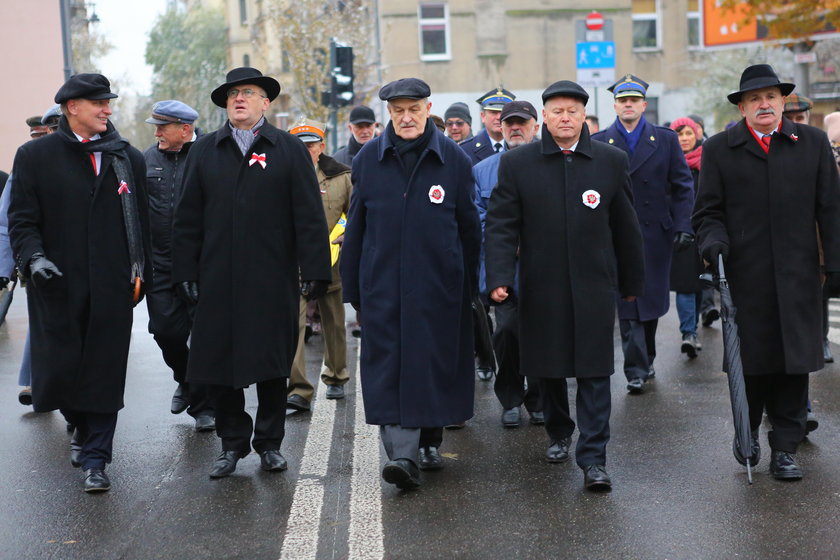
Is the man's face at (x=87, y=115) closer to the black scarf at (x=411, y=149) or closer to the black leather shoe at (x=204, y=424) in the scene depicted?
the black scarf at (x=411, y=149)

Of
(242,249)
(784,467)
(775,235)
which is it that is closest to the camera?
(784,467)

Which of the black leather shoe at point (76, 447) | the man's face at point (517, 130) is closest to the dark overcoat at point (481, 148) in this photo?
the man's face at point (517, 130)

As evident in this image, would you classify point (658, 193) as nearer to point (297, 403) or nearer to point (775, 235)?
point (775, 235)

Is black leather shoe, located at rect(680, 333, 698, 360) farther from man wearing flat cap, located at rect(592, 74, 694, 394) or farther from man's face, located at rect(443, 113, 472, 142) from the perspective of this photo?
man's face, located at rect(443, 113, 472, 142)

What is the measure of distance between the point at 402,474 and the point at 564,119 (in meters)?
2.01

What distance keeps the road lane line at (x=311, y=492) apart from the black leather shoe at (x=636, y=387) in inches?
84.3

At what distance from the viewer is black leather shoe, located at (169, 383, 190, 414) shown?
851 centimetres

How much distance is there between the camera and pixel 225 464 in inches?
267

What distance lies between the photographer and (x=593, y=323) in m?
6.49

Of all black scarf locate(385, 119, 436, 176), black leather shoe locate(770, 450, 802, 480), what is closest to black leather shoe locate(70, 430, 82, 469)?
black scarf locate(385, 119, 436, 176)

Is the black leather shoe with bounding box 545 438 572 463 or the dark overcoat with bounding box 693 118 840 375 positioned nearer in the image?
the dark overcoat with bounding box 693 118 840 375

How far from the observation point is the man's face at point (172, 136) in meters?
7.93

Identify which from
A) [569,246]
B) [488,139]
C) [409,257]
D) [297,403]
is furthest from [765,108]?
[297,403]

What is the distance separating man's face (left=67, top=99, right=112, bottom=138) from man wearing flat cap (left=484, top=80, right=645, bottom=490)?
2.16m
